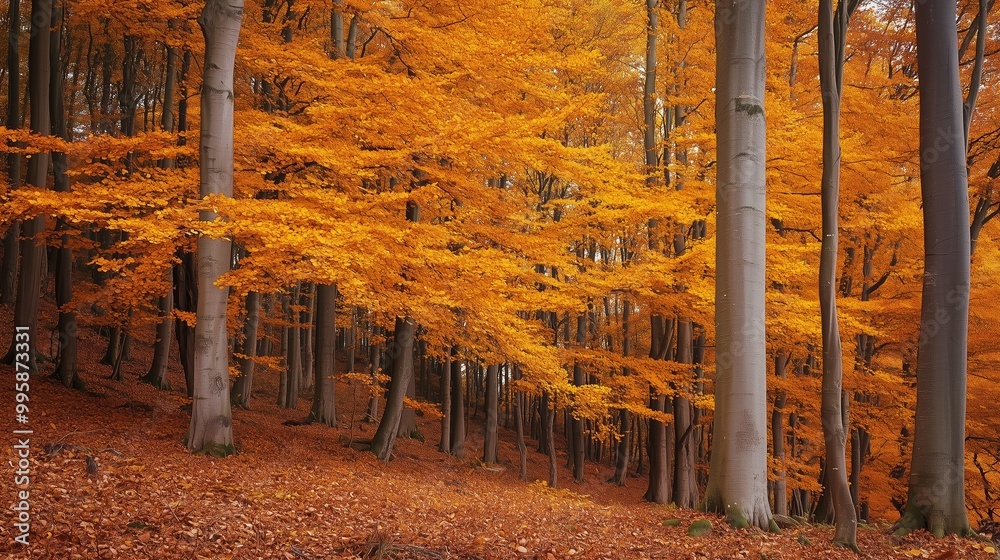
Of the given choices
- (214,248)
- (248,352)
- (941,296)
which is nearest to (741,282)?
Result: (941,296)

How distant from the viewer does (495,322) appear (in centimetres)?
1008

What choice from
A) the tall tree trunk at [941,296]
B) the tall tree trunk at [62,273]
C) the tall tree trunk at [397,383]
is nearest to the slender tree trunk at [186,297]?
the tall tree trunk at [62,273]

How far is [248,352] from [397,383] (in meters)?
4.75

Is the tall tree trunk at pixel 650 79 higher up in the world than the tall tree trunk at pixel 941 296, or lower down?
higher up

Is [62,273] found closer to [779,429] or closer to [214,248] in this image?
[214,248]

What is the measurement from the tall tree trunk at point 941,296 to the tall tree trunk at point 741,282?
1.93 meters

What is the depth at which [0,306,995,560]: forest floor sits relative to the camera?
4.89 metres

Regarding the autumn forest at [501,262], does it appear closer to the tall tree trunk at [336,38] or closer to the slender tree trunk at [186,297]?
the slender tree trunk at [186,297]

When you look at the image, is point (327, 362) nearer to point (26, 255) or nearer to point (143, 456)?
point (26, 255)

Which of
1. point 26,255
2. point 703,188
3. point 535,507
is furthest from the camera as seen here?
point 703,188

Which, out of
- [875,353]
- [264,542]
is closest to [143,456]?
[264,542]

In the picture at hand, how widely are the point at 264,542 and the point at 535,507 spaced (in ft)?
17.4

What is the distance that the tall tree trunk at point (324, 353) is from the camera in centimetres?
1480

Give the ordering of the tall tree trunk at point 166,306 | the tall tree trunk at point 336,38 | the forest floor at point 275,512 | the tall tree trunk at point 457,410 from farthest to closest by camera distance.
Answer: the tall tree trunk at point 457,410 → the tall tree trunk at point 166,306 → the tall tree trunk at point 336,38 → the forest floor at point 275,512
